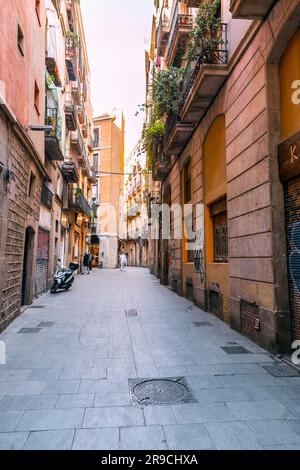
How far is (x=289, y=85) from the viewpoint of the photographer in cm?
560

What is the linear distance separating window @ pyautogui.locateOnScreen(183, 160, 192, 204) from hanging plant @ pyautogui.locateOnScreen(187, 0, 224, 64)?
4340mm

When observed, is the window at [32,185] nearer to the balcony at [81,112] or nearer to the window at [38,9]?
the window at [38,9]

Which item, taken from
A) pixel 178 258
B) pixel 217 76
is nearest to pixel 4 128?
pixel 217 76

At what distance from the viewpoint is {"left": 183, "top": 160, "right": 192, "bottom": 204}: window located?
12.5 m

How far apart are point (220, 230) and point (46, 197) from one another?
695 centimetres

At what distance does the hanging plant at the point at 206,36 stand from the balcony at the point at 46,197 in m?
6.67

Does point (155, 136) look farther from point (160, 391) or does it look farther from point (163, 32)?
point (160, 391)

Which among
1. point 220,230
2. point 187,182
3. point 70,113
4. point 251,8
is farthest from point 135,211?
point 251,8

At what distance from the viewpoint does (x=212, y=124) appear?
9.37 m

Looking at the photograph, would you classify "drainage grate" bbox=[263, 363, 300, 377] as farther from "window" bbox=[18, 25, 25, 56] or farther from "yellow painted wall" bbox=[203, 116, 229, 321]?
"window" bbox=[18, 25, 25, 56]
